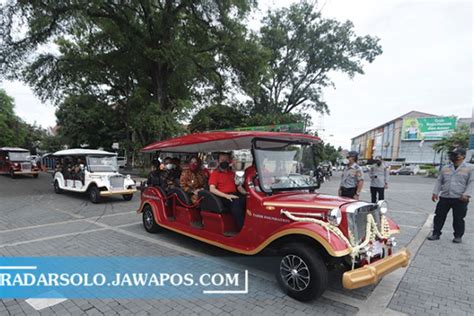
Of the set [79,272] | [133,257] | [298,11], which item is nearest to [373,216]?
[133,257]

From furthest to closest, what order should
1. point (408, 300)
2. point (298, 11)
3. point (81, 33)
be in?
1. point (298, 11)
2. point (81, 33)
3. point (408, 300)

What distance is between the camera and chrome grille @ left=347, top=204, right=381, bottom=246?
2.93 metres

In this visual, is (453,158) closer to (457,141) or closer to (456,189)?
(456,189)

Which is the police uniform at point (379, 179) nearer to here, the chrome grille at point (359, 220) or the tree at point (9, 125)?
the chrome grille at point (359, 220)

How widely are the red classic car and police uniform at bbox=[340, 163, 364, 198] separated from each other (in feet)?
7.71

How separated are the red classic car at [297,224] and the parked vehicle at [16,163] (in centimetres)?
1786

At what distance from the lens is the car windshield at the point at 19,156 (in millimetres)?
17250

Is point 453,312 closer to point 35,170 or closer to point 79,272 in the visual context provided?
point 79,272

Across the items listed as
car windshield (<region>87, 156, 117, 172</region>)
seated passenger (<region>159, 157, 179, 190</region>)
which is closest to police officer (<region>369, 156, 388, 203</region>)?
seated passenger (<region>159, 157, 179, 190</region>)

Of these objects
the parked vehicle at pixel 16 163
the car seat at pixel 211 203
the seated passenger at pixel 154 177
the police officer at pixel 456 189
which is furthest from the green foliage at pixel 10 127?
the police officer at pixel 456 189

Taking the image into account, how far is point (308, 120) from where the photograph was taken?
27406mm

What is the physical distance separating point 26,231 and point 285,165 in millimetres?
5811

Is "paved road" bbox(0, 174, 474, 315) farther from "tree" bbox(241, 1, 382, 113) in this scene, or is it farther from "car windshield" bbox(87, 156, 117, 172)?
"tree" bbox(241, 1, 382, 113)

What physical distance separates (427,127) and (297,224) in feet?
209
